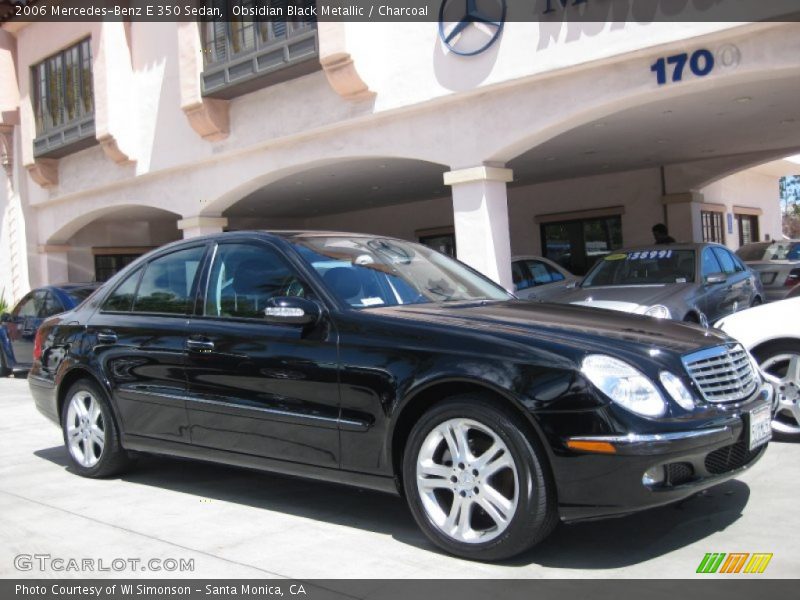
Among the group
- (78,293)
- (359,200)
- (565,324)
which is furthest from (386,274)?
(359,200)

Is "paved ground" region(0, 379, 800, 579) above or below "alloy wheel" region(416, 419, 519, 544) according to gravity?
below

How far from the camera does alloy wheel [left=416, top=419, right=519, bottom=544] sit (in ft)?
12.3

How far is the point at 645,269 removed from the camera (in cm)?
948

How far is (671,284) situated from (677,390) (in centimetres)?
548

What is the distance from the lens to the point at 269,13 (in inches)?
505

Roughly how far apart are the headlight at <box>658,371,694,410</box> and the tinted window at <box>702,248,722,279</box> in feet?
18.7

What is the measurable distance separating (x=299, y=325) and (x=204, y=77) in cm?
1037

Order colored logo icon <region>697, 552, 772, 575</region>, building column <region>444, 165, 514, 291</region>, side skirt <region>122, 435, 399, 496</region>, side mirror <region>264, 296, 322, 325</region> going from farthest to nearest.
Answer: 1. building column <region>444, 165, 514, 291</region>
2. side mirror <region>264, 296, 322, 325</region>
3. side skirt <region>122, 435, 399, 496</region>
4. colored logo icon <region>697, 552, 772, 575</region>

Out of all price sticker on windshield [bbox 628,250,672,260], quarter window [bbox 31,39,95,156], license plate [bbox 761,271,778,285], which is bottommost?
license plate [bbox 761,271,778,285]

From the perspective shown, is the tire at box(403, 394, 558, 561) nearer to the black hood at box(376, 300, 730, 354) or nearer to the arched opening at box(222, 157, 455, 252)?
the black hood at box(376, 300, 730, 354)

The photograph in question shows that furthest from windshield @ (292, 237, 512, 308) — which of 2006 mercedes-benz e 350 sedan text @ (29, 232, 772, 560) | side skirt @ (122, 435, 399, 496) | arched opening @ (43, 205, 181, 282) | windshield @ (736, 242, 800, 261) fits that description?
arched opening @ (43, 205, 181, 282)

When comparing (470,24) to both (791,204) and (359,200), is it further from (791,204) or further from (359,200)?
(791,204)

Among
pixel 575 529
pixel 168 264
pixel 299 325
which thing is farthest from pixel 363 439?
pixel 168 264

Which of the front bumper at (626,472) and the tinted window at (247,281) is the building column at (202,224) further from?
the front bumper at (626,472)
